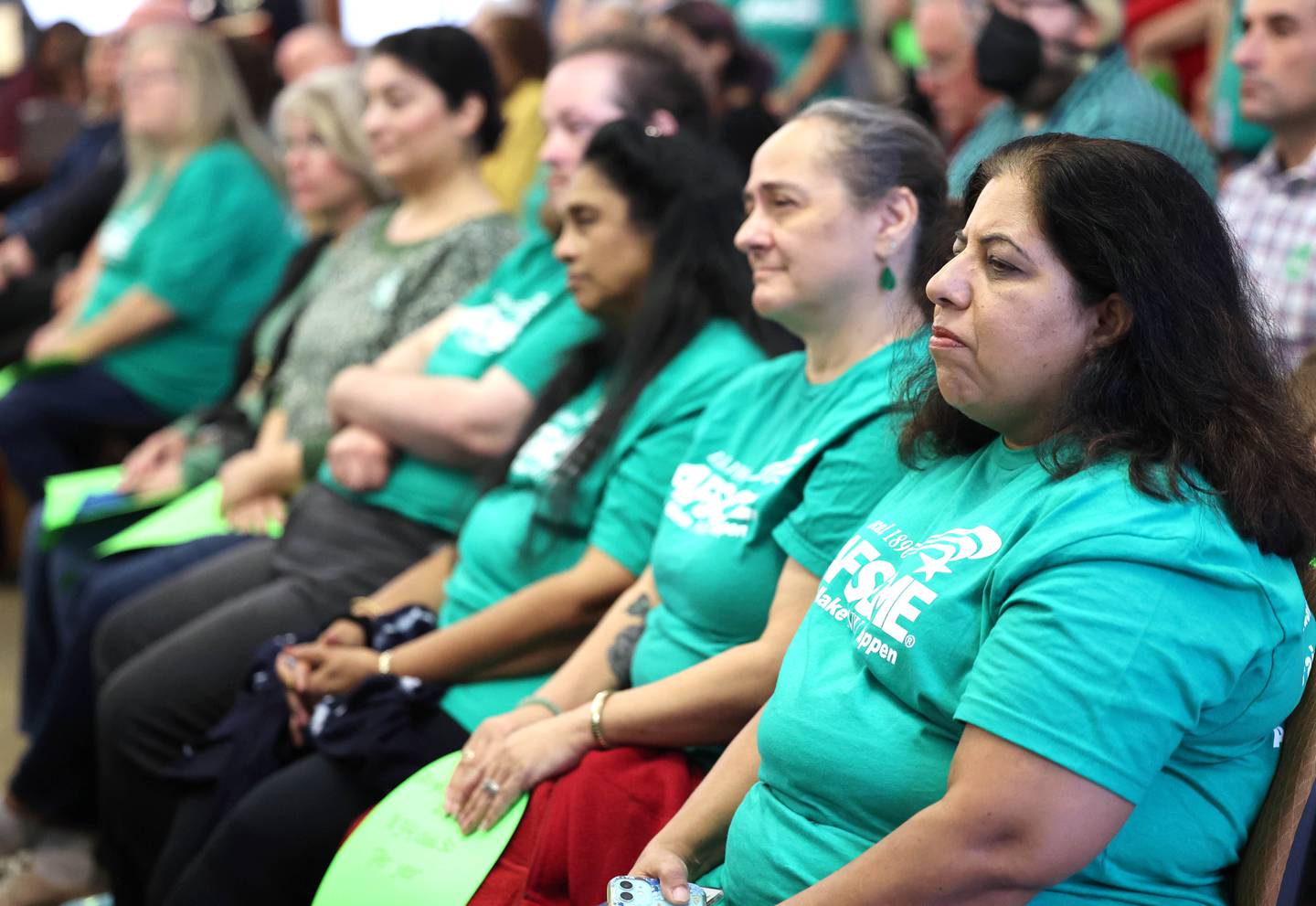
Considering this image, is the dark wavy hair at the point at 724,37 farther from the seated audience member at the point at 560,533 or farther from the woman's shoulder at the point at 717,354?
the woman's shoulder at the point at 717,354

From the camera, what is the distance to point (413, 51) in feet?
8.63

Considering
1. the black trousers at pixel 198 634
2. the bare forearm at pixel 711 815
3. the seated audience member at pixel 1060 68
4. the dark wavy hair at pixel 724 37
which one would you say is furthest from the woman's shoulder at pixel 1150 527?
the dark wavy hair at pixel 724 37

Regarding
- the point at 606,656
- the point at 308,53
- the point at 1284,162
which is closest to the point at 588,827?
the point at 606,656

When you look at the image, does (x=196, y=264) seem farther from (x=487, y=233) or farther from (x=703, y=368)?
(x=703, y=368)

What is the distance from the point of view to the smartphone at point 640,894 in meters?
1.22

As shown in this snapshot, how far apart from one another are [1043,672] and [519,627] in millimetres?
951

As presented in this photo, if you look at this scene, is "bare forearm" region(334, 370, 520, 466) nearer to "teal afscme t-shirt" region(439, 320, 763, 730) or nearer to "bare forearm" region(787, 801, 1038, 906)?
"teal afscme t-shirt" region(439, 320, 763, 730)

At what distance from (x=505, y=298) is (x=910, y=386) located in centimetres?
105

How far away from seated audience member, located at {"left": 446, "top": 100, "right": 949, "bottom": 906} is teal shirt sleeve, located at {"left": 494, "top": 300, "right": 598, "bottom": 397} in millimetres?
495

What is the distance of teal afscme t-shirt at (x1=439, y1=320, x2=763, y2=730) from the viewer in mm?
1769

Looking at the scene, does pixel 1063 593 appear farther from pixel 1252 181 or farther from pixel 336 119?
pixel 336 119

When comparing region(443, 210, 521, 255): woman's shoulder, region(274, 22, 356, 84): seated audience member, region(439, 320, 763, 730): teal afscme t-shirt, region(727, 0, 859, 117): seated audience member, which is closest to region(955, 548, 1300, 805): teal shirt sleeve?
region(439, 320, 763, 730): teal afscme t-shirt

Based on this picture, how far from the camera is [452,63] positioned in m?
2.64

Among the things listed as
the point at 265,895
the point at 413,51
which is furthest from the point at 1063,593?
the point at 413,51
